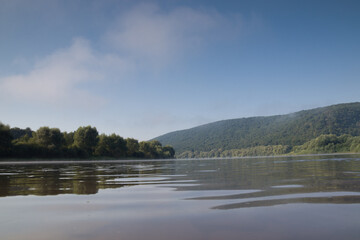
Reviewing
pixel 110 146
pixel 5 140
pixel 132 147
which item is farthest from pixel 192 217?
pixel 132 147

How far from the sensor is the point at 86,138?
10206 cm

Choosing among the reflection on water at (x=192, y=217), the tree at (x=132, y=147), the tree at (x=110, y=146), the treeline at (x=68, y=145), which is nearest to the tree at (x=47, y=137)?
the treeline at (x=68, y=145)

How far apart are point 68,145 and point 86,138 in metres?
→ 6.95

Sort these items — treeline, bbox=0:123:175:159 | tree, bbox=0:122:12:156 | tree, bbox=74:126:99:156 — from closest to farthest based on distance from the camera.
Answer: tree, bbox=0:122:12:156
treeline, bbox=0:123:175:159
tree, bbox=74:126:99:156

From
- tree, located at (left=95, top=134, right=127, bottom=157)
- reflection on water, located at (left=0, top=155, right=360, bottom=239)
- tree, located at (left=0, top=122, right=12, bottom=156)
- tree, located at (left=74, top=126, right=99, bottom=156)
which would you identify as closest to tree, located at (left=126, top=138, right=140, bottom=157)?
tree, located at (left=95, top=134, right=127, bottom=157)

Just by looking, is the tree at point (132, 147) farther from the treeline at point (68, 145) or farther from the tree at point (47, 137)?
the tree at point (47, 137)

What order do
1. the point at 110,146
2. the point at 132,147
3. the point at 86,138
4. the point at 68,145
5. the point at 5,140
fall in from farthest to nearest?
the point at 132,147 → the point at 110,146 → the point at 86,138 → the point at 68,145 → the point at 5,140

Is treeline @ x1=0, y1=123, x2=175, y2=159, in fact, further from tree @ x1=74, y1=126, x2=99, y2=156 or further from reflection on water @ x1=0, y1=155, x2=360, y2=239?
reflection on water @ x1=0, y1=155, x2=360, y2=239

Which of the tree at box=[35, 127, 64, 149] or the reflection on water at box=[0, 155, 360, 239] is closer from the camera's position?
the reflection on water at box=[0, 155, 360, 239]

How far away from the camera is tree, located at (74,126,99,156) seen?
101m

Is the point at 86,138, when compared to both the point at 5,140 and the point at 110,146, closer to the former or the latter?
the point at 110,146

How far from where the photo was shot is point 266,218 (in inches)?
159

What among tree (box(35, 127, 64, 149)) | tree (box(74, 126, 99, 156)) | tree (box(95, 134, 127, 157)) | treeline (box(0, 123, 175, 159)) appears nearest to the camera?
treeline (box(0, 123, 175, 159))

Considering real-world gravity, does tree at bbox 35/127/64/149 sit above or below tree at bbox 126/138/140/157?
above
